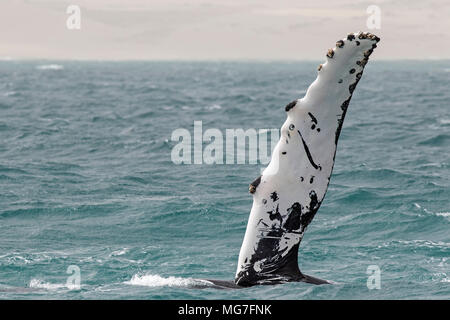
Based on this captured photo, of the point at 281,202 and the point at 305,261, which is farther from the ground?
the point at 281,202

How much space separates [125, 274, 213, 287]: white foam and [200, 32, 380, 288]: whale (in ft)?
3.59

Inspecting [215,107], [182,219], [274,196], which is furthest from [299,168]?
[215,107]

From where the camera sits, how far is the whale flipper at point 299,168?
862 centimetres

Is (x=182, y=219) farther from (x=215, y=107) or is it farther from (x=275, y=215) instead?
(x=215, y=107)

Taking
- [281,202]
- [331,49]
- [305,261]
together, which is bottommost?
[305,261]

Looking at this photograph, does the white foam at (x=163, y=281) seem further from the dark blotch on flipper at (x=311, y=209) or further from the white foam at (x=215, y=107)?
the white foam at (x=215, y=107)

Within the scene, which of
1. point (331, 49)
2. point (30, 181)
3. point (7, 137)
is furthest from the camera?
point (7, 137)

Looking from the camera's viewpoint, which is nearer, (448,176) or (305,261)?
(305,261)

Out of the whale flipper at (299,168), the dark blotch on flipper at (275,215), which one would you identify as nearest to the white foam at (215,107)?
the whale flipper at (299,168)

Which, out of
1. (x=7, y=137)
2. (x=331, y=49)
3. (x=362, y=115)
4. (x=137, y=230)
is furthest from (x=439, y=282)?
(x=362, y=115)

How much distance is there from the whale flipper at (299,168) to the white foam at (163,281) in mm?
1087

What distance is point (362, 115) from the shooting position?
5144 centimetres
